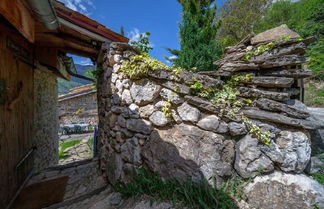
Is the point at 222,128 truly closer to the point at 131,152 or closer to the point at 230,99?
the point at 230,99

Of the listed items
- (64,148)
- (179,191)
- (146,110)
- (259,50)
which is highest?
(259,50)

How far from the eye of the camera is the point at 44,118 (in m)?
A: 4.14

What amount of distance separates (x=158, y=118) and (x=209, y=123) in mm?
Answer: 705

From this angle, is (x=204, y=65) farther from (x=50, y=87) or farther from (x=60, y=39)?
(x=50, y=87)

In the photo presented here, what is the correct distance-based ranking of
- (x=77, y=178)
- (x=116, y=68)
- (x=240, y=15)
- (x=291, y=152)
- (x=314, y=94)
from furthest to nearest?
(x=240, y=15), (x=314, y=94), (x=77, y=178), (x=116, y=68), (x=291, y=152)

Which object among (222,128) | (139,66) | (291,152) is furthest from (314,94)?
(139,66)

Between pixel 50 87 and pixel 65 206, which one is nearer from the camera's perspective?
pixel 65 206

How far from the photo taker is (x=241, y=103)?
6.29 ft

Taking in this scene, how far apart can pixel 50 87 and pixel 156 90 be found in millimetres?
4573

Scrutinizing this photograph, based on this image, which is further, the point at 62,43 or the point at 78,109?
the point at 78,109

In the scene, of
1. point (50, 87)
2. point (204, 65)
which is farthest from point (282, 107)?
point (50, 87)

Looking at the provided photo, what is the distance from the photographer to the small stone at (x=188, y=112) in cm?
186

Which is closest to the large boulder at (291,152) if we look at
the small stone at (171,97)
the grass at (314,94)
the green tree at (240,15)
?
the small stone at (171,97)

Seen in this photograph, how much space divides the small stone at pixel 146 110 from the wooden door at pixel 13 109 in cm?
214
